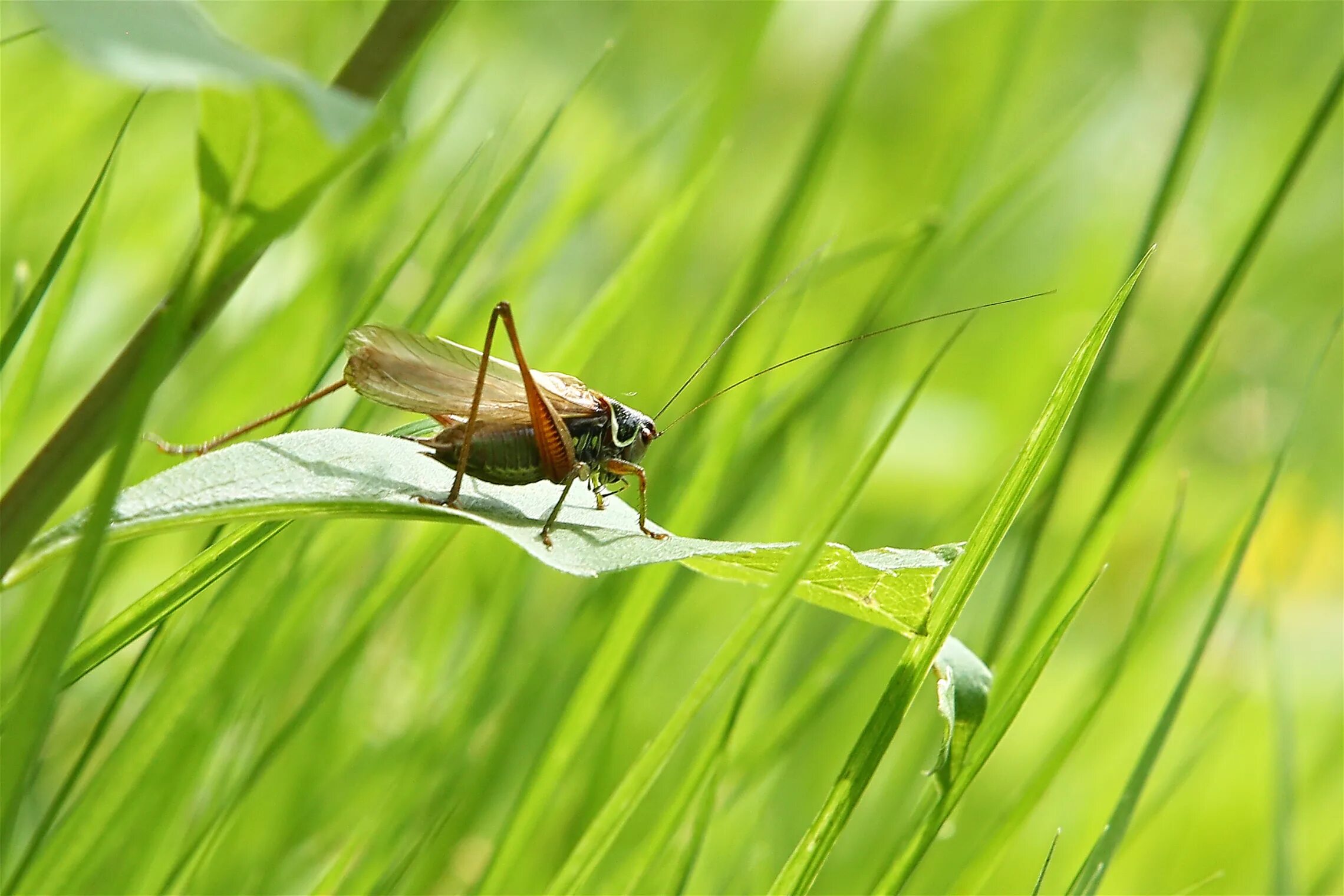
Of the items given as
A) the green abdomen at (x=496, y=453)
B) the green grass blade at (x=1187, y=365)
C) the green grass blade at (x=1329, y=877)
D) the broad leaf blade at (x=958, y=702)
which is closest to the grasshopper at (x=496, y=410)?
the green abdomen at (x=496, y=453)

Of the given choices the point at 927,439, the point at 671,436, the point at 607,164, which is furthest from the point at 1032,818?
the point at 607,164

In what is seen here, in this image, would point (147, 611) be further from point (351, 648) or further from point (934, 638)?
point (934, 638)

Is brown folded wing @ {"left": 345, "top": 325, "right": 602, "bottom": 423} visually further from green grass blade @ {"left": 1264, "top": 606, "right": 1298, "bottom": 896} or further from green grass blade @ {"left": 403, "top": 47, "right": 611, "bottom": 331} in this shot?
green grass blade @ {"left": 1264, "top": 606, "right": 1298, "bottom": 896}

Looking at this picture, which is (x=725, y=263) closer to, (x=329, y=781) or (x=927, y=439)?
(x=927, y=439)

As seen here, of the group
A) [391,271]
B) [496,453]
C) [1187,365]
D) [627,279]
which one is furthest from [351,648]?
[1187,365]

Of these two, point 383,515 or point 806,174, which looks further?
point 806,174

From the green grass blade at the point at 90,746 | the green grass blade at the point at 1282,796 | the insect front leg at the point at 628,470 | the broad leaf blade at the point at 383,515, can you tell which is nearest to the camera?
the broad leaf blade at the point at 383,515

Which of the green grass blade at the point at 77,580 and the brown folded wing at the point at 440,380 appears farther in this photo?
the brown folded wing at the point at 440,380

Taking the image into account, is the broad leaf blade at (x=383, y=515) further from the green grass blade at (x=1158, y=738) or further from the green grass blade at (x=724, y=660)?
the green grass blade at (x=1158, y=738)
